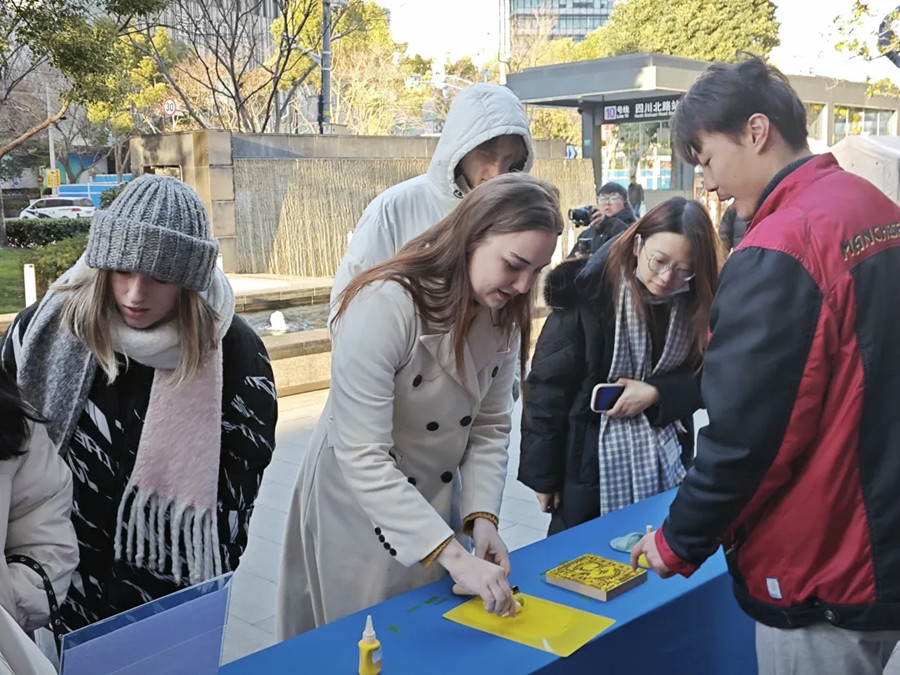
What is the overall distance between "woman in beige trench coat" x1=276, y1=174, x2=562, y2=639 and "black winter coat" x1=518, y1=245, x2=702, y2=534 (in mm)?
520

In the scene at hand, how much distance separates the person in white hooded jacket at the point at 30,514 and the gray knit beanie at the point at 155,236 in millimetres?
314

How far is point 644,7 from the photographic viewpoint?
32.6 meters

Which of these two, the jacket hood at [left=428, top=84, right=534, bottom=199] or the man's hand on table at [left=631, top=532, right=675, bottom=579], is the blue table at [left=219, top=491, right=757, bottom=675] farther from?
the jacket hood at [left=428, top=84, right=534, bottom=199]

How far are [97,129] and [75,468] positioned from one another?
33.6 metres

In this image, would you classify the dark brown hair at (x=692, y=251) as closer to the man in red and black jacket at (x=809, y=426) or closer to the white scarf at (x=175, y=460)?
the man in red and black jacket at (x=809, y=426)

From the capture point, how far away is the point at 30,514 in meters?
1.60

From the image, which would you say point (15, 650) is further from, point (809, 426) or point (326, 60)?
point (326, 60)

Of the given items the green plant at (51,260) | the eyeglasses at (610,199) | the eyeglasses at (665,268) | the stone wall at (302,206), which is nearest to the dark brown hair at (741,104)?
the eyeglasses at (665,268)

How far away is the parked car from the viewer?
26.5 meters

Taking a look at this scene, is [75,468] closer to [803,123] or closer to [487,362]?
[487,362]

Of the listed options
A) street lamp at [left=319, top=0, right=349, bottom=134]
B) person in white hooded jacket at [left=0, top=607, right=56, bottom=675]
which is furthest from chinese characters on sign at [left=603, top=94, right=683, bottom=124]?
person in white hooded jacket at [left=0, top=607, right=56, bottom=675]

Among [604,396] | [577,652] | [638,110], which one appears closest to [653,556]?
[577,652]

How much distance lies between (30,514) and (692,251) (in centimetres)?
180

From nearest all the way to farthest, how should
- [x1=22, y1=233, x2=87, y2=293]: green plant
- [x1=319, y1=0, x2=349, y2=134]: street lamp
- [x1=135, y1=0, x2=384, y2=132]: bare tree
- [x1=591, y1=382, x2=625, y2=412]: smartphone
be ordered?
[x1=591, y1=382, x2=625, y2=412]: smartphone
[x1=22, y1=233, x2=87, y2=293]: green plant
[x1=319, y1=0, x2=349, y2=134]: street lamp
[x1=135, y1=0, x2=384, y2=132]: bare tree
